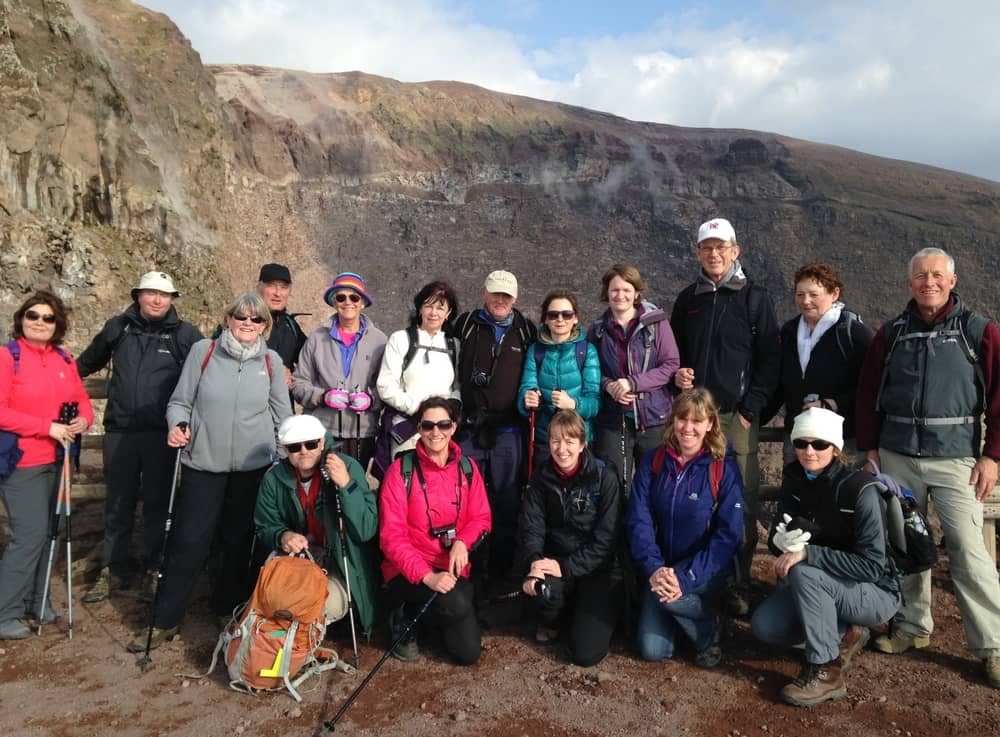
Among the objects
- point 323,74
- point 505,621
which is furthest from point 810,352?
point 323,74

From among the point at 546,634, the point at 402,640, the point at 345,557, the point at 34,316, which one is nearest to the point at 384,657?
the point at 402,640

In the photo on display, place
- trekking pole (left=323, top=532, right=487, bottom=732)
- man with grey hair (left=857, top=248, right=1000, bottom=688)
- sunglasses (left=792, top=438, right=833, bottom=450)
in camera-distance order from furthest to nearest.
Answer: man with grey hair (left=857, top=248, right=1000, bottom=688) → sunglasses (left=792, top=438, right=833, bottom=450) → trekking pole (left=323, top=532, right=487, bottom=732)

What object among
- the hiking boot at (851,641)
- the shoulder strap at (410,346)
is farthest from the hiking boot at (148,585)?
the hiking boot at (851,641)

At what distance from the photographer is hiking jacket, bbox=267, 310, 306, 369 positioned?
20.0 ft

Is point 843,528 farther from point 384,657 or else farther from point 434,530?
point 384,657

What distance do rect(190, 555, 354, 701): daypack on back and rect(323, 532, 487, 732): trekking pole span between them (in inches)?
11.1

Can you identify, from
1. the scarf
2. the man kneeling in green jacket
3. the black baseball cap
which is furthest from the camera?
the black baseball cap

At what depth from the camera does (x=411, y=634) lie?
176 inches

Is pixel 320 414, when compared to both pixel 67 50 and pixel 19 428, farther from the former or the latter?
pixel 67 50

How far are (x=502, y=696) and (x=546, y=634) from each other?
29.6 inches

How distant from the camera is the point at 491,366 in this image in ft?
17.6

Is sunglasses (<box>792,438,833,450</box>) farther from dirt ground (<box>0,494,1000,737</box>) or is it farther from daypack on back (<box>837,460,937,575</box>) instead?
dirt ground (<box>0,494,1000,737</box>)

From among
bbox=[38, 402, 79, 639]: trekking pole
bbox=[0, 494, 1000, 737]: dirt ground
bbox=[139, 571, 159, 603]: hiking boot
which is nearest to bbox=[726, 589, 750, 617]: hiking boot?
bbox=[0, 494, 1000, 737]: dirt ground

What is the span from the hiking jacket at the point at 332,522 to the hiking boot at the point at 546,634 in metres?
1.15
